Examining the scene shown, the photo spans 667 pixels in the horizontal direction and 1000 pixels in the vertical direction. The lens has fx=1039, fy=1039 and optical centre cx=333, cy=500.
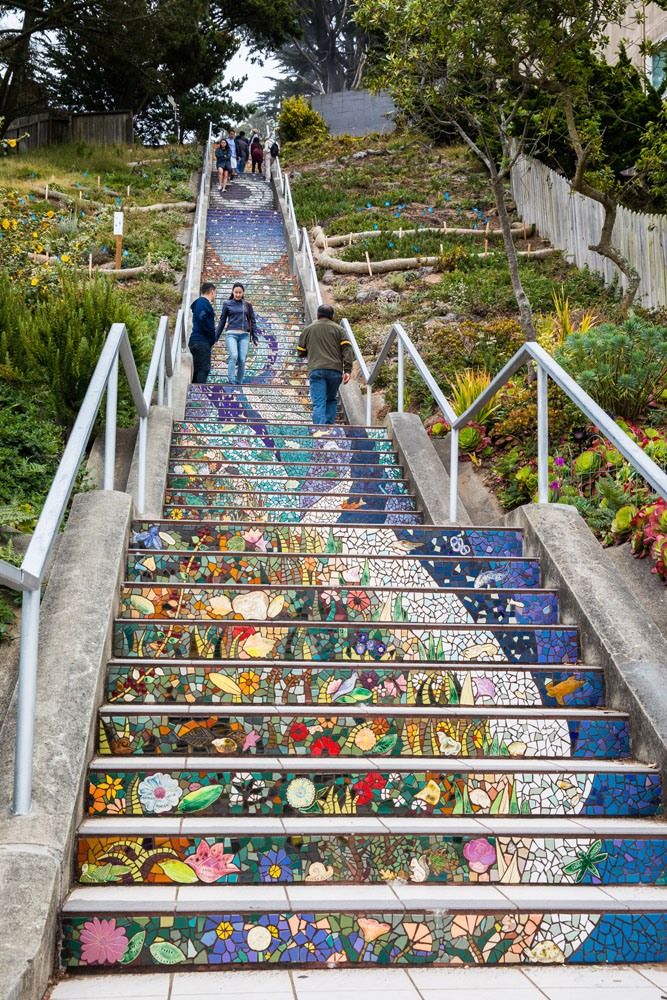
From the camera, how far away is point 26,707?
3.23m

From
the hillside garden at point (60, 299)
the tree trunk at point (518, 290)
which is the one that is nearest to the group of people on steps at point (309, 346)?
the hillside garden at point (60, 299)

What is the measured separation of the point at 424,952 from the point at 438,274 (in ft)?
50.5

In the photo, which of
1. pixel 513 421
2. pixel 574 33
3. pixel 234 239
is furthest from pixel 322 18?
pixel 513 421

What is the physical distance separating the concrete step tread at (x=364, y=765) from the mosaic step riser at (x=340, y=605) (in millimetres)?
1035

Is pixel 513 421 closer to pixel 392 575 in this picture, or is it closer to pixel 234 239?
pixel 392 575

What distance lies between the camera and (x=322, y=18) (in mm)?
46312

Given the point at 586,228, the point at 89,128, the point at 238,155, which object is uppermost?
the point at 89,128

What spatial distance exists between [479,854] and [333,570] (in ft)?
7.22

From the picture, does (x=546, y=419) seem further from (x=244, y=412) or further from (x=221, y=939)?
(x=244, y=412)

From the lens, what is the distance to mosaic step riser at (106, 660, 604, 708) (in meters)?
4.27

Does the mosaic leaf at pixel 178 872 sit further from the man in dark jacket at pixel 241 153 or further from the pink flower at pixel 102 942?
the man in dark jacket at pixel 241 153

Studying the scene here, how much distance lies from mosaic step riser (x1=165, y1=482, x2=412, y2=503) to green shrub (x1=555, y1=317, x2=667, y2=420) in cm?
162

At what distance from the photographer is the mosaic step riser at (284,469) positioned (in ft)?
24.2

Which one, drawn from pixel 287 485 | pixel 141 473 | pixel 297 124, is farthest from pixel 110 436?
pixel 297 124
